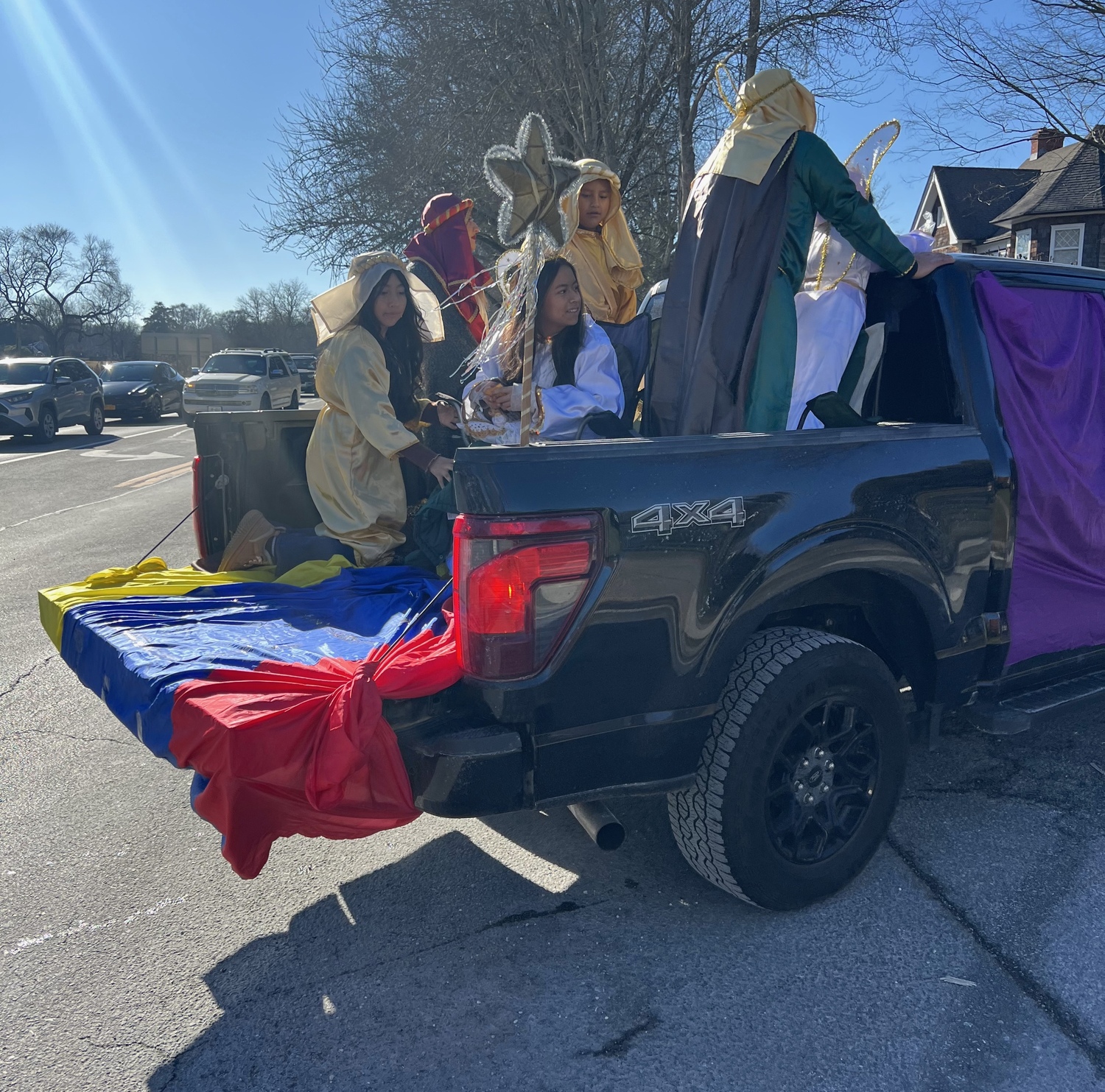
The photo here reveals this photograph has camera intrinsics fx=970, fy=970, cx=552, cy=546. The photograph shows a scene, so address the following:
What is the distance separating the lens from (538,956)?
2.74 metres

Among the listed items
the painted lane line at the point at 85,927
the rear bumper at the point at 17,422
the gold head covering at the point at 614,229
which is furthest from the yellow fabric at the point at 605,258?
the rear bumper at the point at 17,422

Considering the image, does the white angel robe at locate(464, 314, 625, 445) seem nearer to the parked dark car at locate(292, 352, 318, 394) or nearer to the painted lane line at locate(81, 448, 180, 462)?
the painted lane line at locate(81, 448, 180, 462)

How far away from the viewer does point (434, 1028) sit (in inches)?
96.3

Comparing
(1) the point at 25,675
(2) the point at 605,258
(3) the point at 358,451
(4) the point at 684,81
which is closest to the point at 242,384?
(4) the point at 684,81

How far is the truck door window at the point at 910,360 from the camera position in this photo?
11.2 ft

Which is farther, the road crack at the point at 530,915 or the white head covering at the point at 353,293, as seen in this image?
the white head covering at the point at 353,293

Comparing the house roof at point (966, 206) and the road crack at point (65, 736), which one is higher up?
the house roof at point (966, 206)

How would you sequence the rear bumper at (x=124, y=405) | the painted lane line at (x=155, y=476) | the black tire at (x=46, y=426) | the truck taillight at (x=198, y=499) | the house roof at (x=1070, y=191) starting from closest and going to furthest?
the truck taillight at (x=198, y=499) → the painted lane line at (x=155, y=476) → the black tire at (x=46, y=426) → the rear bumper at (x=124, y=405) → the house roof at (x=1070, y=191)

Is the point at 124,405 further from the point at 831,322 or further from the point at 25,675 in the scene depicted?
the point at 831,322

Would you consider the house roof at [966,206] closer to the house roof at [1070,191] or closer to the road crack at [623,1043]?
the house roof at [1070,191]

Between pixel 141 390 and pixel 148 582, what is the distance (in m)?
27.8

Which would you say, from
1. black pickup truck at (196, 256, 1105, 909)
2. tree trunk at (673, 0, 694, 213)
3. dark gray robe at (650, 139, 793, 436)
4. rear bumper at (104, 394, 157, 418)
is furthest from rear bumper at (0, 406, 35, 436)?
black pickup truck at (196, 256, 1105, 909)

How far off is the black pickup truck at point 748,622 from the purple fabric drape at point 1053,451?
10 cm

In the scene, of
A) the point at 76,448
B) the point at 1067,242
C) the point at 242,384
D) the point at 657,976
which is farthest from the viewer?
the point at 1067,242
